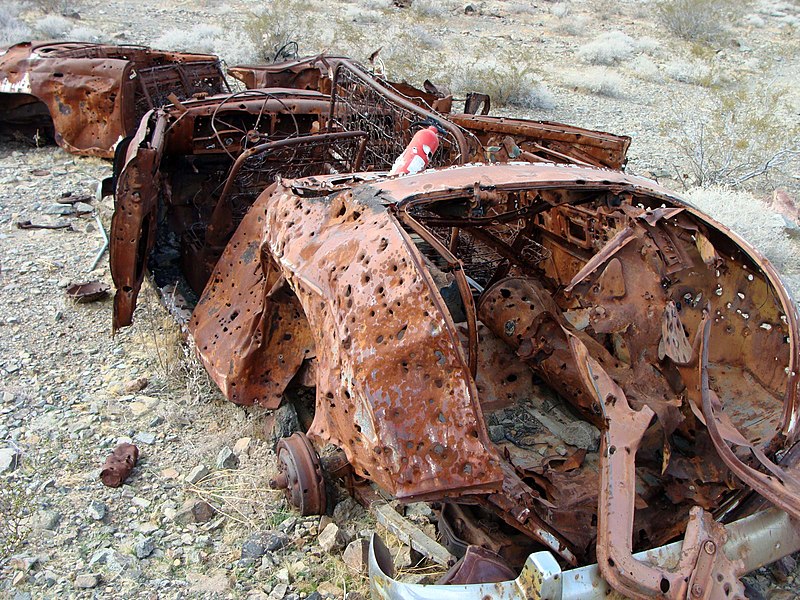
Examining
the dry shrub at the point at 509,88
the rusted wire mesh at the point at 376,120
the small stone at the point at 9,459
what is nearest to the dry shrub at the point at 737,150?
the dry shrub at the point at 509,88

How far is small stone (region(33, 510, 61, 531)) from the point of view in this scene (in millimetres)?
3402

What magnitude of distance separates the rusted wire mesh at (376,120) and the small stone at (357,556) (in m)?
2.58

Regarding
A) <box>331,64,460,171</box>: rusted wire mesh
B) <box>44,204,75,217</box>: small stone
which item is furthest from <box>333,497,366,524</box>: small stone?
<box>44,204,75,217</box>: small stone

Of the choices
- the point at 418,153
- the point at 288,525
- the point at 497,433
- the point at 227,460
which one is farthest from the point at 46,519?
the point at 418,153

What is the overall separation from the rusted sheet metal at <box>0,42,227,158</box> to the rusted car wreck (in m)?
2.33

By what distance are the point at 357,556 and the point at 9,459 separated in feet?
6.19

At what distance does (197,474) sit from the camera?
12.4 feet

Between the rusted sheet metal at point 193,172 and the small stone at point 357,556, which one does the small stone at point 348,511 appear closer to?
the small stone at point 357,556

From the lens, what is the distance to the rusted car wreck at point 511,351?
261 cm

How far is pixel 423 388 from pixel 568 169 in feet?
5.42

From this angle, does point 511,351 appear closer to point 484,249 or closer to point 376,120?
point 484,249

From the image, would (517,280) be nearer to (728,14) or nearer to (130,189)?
(130,189)

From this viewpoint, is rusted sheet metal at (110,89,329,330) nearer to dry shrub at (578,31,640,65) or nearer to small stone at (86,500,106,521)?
small stone at (86,500,106,521)

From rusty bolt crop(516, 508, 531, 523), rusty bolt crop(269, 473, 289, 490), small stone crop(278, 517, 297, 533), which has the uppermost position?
rusty bolt crop(516, 508, 531, 523)
